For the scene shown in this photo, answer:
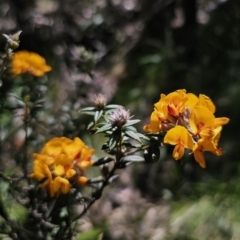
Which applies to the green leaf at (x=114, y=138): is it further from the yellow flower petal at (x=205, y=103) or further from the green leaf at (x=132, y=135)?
the yellow flower petal at (x=205, y=103)

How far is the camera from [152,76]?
242 cm

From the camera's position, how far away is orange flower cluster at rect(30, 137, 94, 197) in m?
1.19

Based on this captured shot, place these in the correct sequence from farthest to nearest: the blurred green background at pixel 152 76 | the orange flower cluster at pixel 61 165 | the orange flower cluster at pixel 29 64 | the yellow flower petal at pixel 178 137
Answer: the blurred green background at pixel 152 76
the orange flower cluster at pixel 29 64
the orange flower cluster at pixel 61 165
the yellow flower petal at pixel 178 137

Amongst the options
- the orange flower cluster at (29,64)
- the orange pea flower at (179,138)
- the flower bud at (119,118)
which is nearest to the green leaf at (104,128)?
the flower bud at (119,118)

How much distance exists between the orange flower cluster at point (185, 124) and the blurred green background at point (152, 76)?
68 cm

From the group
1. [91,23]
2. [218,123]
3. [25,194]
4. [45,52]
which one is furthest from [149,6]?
[218,123]

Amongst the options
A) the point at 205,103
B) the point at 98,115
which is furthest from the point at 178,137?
the point at 98,115

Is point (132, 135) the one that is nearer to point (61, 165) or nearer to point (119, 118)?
point (119, 118)

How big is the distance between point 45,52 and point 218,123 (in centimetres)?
154

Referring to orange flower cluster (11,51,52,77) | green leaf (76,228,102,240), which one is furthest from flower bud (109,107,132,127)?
green leaf (76,228,102,240)

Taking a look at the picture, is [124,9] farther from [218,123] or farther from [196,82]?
[218,123]

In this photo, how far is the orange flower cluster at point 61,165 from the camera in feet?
3.91

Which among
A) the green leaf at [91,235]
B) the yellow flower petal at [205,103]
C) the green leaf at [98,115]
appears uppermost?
the yellow flower petal at [205,103]

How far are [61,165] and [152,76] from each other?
50.5 inches
